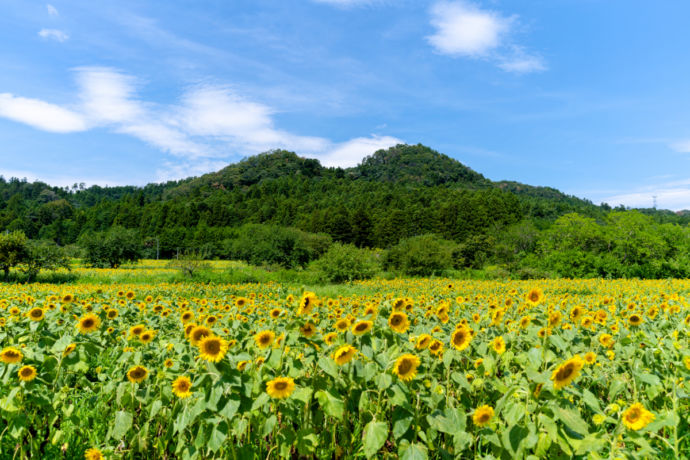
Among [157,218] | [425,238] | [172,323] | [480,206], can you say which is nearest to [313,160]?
[157,218]

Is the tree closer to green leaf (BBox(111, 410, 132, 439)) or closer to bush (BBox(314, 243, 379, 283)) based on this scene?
bush (BBox(314, 243, 379, 283))

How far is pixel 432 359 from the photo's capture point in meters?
2.22

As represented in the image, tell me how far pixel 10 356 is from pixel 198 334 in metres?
0.98

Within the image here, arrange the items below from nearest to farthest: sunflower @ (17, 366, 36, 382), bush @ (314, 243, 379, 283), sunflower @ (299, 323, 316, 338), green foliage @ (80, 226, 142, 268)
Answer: sunflower @ (17, 366, 36, 382)
sunflower @ (299, 323, 316, 338)
bush @ (314, 243, 379, 283)
green foliage @ (80, 226, 142, 268)

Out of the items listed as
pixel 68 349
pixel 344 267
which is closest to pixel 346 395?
pixel 68 349

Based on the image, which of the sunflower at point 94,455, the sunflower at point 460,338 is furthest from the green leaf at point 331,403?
the sunflower at point 94,455

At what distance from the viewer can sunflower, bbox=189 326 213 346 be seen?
5.30 ft

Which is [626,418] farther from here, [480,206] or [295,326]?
[480,206]

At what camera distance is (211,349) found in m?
1.57

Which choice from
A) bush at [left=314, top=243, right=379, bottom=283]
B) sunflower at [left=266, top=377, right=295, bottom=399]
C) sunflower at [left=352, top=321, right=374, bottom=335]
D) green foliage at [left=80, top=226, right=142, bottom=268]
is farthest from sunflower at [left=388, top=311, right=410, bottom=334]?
green foliage at [left=80, top=226, right=142, bottom=268]

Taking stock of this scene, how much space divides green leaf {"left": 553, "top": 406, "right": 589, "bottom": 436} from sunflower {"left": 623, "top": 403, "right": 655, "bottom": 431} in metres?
0.15

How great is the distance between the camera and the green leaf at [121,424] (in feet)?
5.73

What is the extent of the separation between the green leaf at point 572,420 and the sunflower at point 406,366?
1.72 feet

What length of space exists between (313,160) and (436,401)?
13848 centimetres
